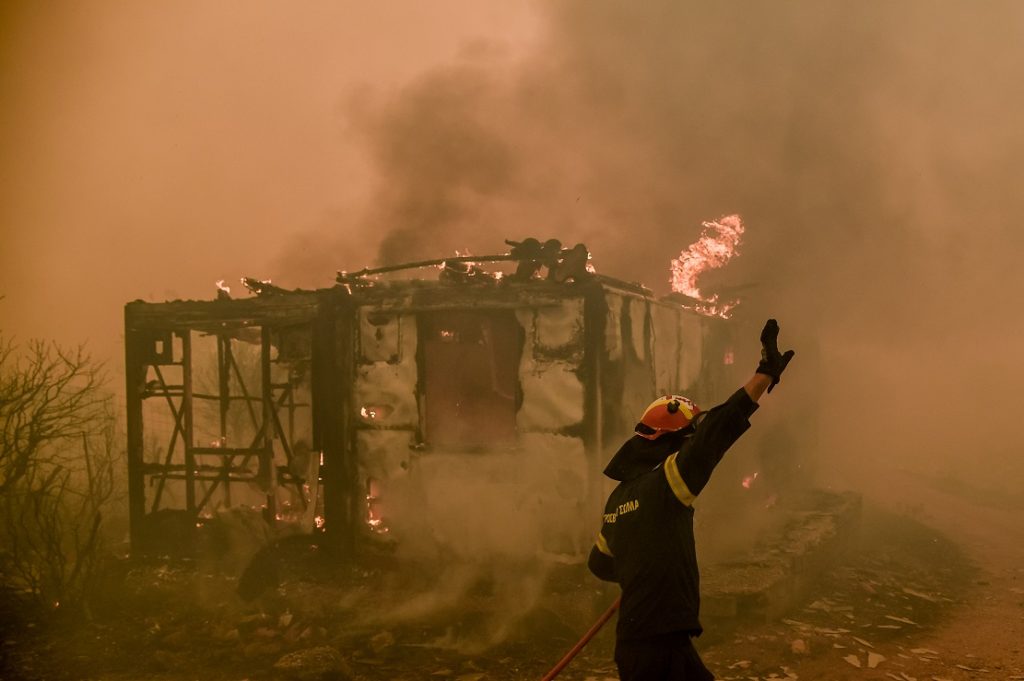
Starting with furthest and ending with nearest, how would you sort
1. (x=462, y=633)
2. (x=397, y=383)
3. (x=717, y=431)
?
1. (x=397, y=383)
2. (x=462, y=633)
3. (x=717, y=431)

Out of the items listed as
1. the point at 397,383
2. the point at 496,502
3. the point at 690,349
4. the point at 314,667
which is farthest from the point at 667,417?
the point at 690,349

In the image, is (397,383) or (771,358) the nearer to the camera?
(771,358)

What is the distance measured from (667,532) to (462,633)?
15.6ft

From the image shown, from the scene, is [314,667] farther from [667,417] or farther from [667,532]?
[667,417]

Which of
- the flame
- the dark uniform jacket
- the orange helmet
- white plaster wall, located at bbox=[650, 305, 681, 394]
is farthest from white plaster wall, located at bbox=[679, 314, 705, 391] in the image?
the dark uniform jacket

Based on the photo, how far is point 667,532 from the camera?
344 centimetres

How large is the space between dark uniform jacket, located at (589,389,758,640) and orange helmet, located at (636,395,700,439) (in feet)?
0.58

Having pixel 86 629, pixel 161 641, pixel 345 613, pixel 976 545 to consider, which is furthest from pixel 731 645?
pixel 976 545

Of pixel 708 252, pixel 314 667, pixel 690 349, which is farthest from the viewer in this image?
Answer: pixel 708 252

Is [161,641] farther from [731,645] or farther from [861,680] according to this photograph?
[861,680]

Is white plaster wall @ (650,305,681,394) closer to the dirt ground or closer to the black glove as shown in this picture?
the dirt ground

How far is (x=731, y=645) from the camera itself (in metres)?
7.19

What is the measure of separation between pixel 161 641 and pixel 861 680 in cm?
680

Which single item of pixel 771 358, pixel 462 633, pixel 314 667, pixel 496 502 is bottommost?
pixel 462 633
